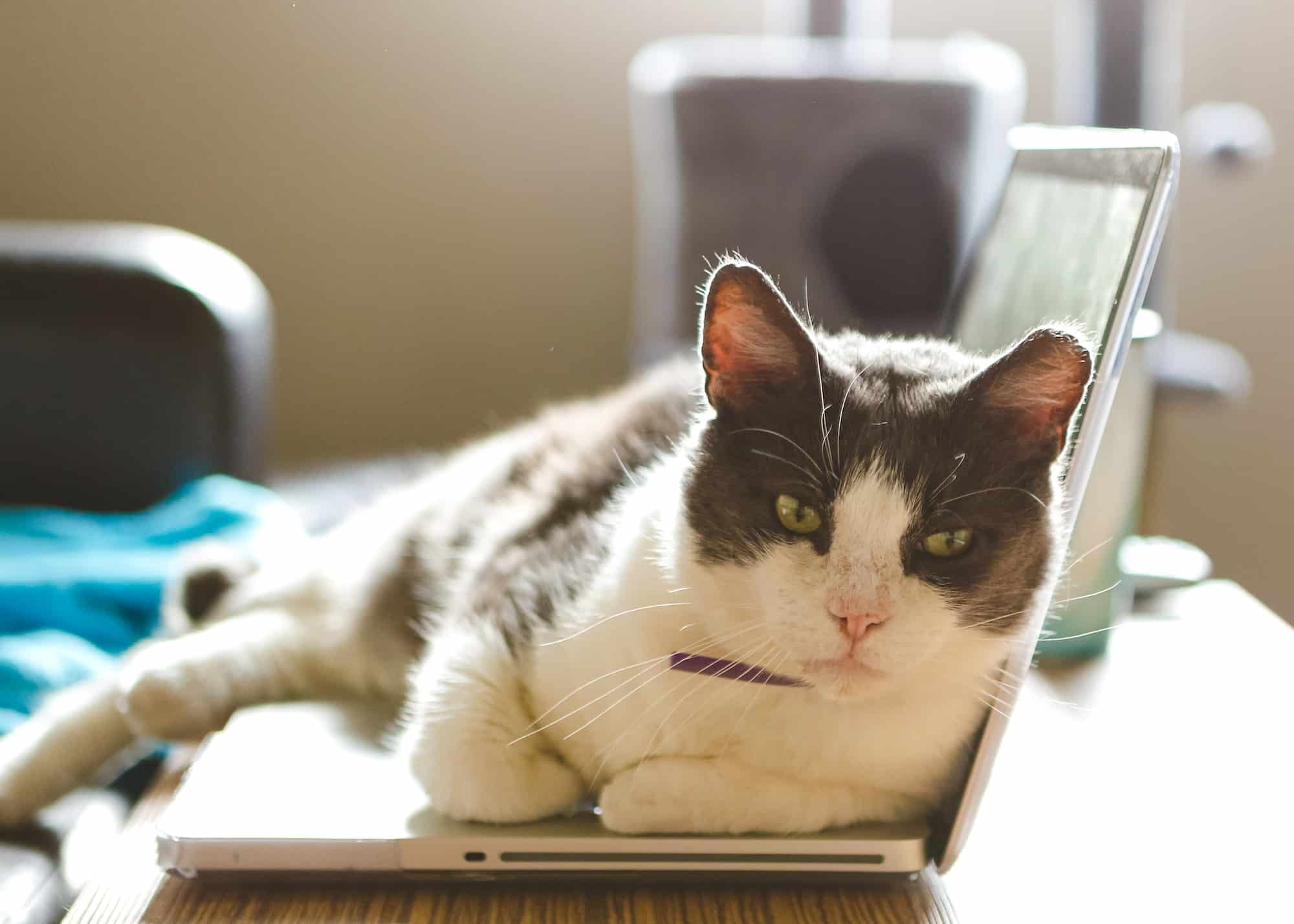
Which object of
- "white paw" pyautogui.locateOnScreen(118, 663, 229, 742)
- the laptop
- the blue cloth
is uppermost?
the laptop

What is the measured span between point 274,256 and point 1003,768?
184 cm

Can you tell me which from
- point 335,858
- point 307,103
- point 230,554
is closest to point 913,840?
point 335,858

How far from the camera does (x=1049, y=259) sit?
851 millimetres

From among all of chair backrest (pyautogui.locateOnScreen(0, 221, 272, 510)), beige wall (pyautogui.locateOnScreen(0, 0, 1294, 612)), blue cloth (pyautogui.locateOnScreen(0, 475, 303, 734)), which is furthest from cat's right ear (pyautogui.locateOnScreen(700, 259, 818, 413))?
beige wall (pyautogui.locateOnScreen(0, 0, 1294, 612))

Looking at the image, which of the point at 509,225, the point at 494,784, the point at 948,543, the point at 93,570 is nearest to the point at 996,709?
the point at 948,543

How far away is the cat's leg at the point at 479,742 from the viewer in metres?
0.72

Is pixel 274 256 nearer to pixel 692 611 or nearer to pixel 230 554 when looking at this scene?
pixel 230 554

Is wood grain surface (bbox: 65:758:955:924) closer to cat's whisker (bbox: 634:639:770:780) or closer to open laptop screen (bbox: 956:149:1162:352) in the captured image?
cat's whisker (bbox: 634:639:770:780)

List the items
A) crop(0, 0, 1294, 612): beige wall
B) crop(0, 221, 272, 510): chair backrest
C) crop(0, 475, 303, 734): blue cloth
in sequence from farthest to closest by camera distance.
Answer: crop(0, 0, 1294, 612): beige wall
crop(0, 221, 272, 510): chair backrest
crop(0, 475, 303, 734): blue cloth

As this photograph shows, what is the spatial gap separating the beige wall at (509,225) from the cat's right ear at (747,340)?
1323mm

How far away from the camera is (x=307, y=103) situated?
194 centimetres

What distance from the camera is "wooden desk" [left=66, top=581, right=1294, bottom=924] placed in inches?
26.9

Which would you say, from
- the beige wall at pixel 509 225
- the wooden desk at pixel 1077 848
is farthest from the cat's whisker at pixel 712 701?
the beige wall at pixel 509 225

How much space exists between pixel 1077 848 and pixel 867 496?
0.29 metres
